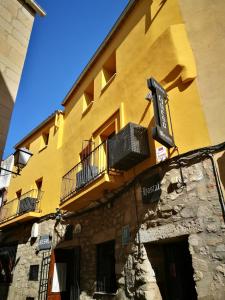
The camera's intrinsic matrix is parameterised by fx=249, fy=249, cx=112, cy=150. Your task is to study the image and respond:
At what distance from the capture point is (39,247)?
30.2ft

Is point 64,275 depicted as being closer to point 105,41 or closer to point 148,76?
point 148,76

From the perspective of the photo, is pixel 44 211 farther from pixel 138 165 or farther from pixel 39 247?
pixel 138 165

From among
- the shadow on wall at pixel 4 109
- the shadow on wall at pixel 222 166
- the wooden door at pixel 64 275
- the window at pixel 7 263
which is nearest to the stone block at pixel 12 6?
the shadow on wall at pixel 4 109

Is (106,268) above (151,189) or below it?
below

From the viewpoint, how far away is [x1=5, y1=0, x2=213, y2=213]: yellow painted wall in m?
5.14

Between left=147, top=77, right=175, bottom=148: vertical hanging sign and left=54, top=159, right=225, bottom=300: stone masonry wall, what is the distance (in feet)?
1.96

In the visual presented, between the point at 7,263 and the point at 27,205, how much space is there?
2885 mm

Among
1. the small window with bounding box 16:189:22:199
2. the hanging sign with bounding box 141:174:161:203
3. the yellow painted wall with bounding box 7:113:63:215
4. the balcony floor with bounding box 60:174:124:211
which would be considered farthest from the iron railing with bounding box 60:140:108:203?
the small window with bounding box 16:189:22:199

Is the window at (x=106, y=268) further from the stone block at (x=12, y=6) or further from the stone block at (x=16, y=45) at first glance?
the stone block at (x=12, y=6)

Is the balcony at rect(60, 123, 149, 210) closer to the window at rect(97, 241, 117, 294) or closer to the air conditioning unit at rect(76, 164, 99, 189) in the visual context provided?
the air conditioning unit at rect(76, 164, 99, 189)

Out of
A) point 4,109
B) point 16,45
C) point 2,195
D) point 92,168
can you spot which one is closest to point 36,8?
point 16,45

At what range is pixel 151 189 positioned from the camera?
5.13m

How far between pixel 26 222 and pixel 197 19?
385 inches

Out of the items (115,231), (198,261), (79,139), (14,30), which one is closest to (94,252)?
(115,231)
